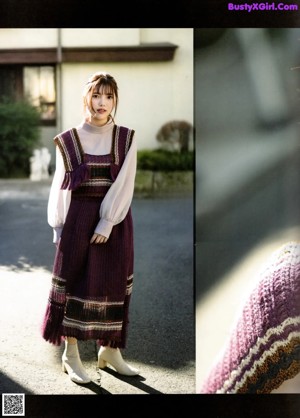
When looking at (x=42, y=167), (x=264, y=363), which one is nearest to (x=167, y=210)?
(x=42, y=167)

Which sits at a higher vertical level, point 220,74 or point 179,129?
point 220,74

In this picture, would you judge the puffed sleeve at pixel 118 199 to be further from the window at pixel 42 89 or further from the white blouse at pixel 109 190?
the window at pixel 42 89

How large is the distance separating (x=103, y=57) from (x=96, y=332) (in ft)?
3.45

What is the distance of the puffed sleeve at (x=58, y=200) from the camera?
8.51ft

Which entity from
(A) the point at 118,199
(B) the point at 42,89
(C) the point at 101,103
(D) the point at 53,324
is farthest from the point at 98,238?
(B) the point at 42,89

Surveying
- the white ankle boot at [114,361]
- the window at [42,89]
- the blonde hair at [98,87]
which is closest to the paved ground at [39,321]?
the white ankle boot at [114,361]

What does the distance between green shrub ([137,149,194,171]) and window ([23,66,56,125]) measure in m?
0.39

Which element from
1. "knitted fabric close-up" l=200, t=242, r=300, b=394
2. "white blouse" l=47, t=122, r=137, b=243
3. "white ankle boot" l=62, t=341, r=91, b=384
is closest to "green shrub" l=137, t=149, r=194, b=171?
"white blouse" l=47, t=122, r=137, b=243

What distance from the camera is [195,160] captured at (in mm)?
2545

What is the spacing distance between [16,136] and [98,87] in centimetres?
38
